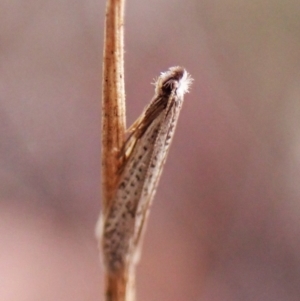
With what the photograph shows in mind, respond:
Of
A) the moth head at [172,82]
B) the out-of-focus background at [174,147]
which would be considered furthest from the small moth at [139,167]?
the out-of-focus background at [174,147]

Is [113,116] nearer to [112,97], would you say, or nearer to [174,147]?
[112,97]

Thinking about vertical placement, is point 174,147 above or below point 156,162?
above

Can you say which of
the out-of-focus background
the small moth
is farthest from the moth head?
the out-of-focus background

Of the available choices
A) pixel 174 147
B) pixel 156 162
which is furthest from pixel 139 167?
pixel 174 147

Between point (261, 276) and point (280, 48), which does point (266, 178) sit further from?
point (280, 48)

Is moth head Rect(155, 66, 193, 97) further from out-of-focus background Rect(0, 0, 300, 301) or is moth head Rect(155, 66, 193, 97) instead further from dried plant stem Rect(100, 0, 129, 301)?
out-of-focus background Rect(0, 0, 300, 301)

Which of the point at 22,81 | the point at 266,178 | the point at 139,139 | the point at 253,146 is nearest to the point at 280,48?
the point at 253,146

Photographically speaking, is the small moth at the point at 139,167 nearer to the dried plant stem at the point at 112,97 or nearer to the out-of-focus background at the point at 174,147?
the dried plant stem at the point at 112,97
